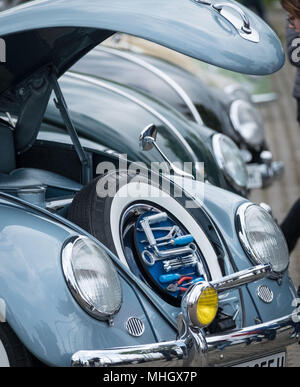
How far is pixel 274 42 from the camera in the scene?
110 inches

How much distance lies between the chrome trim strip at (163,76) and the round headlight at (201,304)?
2634 millimetres

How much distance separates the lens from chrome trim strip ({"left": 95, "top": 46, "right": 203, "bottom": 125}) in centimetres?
520

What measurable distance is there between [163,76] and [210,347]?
3082 mm

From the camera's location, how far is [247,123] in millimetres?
5508

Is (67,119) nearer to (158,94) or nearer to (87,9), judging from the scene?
(87,9)

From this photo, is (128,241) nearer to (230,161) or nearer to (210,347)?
(210,347)

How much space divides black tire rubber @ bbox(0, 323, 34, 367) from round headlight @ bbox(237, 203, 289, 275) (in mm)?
987

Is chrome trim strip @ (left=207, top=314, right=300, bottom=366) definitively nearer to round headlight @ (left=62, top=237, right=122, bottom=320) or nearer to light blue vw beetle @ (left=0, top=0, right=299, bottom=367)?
light blue vw beetle @ (left=0, top=0, right=299, bottom=367)

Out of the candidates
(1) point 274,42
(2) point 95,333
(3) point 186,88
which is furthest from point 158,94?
(2) point 95,333

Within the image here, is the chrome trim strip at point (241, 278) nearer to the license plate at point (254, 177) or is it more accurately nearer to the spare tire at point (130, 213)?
the spare tire at point (130, 213)

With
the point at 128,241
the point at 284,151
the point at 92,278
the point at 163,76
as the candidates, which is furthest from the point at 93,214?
the point at 284,151

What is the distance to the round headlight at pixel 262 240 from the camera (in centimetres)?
306

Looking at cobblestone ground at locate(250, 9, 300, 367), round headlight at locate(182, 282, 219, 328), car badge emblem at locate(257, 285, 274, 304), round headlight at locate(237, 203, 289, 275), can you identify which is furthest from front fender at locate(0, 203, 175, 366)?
cobblestone ground at locate(250, 9, 300, 367)
